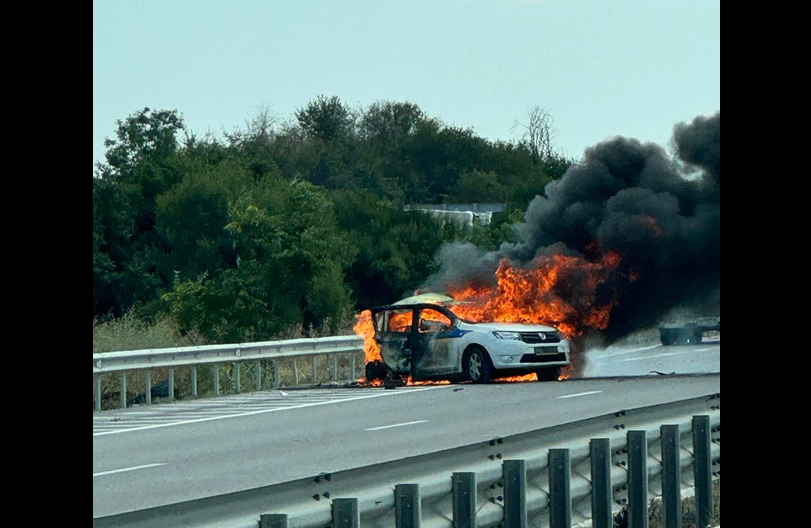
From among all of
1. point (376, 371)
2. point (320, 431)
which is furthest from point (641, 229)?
point (320, 431)

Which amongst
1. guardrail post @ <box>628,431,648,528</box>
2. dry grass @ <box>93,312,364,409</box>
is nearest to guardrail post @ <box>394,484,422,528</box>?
guardrail post @ <box>628,431,648,528</box>

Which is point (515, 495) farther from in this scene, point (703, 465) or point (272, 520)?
point (703, 465)

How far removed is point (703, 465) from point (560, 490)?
7.30 feet

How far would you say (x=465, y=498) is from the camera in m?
6.25

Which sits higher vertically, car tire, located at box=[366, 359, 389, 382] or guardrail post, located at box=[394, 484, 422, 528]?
guardrail post, located at box=[394, 484, 422, 528]

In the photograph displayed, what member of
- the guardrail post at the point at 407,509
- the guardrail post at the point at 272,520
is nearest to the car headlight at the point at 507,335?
the guardrail post at the point at 407,509

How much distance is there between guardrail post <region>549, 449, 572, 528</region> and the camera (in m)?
7.24

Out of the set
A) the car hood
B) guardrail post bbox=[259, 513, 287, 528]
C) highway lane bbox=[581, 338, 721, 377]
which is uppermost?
the car hood

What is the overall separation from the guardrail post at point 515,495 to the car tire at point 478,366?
50.1 ft

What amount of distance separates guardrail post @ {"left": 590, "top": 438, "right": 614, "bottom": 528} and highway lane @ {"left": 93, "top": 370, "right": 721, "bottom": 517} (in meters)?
4.21

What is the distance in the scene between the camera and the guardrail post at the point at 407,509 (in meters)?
5.75

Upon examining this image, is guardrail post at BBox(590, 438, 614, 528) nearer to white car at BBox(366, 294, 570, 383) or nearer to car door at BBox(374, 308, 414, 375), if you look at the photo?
white car at BBox(366, 294, 570, 383)
